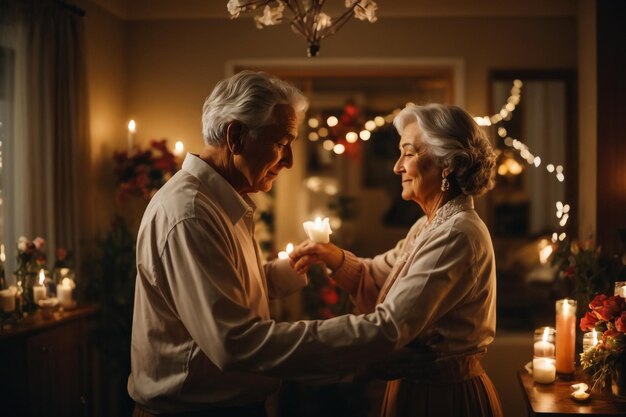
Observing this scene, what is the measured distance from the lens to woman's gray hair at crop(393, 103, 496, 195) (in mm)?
1881

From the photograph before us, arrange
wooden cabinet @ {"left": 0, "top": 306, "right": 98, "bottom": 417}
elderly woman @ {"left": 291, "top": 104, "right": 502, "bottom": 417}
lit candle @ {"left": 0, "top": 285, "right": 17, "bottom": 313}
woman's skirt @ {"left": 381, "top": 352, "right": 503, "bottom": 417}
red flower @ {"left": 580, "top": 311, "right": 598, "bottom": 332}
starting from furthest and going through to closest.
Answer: lit candle @ {"left": 0, "top": 285, "right": 17, "bottom": 313}
wooden cabinet @ {"left": 0, "top": 306, "right": 98, "bottom": 417}
red flower @ {"left": 580, "top": 311, "right": 598, "bottom": 332}
woman's skirt @ {"left": 381, "top": 352, "right": 503, "bottom": 417}
elderly woman @ {"left": 291, "top": 104, "right": 502, "bottom": 417}

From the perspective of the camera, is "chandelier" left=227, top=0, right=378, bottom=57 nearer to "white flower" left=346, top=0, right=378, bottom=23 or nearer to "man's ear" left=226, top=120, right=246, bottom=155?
"white flower" left=346, top=0, right=378, bottom=23

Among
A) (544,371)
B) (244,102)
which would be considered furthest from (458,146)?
(544,371)

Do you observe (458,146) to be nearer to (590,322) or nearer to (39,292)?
(590,322)

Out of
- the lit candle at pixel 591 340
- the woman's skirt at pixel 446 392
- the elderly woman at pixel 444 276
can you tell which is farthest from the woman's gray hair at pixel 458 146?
the lit candle at pixel 591 340

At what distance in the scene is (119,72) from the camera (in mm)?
3969

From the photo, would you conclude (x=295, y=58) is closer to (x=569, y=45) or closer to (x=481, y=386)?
(x=569, y=45)

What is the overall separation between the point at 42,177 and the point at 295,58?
1.78 meters

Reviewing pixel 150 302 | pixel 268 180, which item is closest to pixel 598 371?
pixel 268 180

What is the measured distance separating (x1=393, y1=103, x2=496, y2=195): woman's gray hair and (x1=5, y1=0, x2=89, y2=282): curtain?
2055mm

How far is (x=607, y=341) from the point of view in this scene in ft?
7.11

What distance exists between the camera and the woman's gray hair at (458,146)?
74.0 inches

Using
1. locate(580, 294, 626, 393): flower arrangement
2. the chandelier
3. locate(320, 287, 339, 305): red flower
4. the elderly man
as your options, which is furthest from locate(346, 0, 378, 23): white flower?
locate(320, 287, 339, 305): red flower

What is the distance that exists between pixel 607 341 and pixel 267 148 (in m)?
1.42
